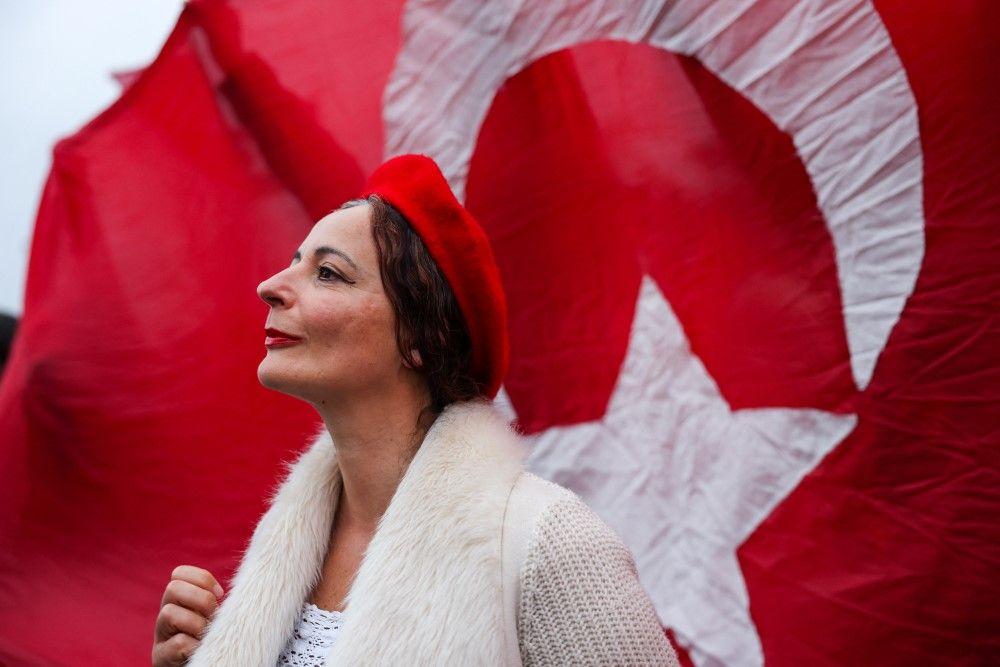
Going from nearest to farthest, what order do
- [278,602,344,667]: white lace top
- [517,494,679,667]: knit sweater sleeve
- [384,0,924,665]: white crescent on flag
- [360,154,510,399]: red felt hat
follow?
1. [517,494,679,667]: knit sweater sleeve
2. [278,602,344,667]: white lace top
3. [360,154,510,399]: red felt hat
4. [384,0,924,665]: white crescent on flag

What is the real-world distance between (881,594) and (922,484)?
0.21m

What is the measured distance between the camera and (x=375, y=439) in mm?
1482

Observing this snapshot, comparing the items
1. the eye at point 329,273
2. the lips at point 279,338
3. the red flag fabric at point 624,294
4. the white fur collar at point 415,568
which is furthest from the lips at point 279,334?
the red flag fabric at point 624,294

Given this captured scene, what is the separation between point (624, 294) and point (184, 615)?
3.50 feet

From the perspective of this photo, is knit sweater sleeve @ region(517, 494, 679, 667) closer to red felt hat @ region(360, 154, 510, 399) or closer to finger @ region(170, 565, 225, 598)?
red felt hat @ region(360, 154, 510, 399)

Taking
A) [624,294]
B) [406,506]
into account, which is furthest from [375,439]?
[624,294]

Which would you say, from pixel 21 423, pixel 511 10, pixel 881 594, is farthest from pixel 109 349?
pixel 881 594

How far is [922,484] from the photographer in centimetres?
161

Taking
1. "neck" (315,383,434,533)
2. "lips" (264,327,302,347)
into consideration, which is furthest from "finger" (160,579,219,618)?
"lips" (264,327,302,347)

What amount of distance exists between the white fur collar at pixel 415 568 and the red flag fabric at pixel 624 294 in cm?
52

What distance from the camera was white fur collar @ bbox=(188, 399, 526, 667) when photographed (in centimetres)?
124

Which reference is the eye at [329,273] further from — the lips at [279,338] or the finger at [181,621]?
the finger at [181,621]

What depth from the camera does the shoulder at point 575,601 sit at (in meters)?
1.24

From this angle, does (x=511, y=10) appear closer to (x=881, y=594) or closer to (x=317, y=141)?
(x=317, y=141)
